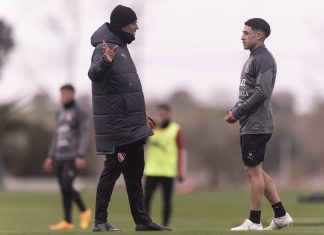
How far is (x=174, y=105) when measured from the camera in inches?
3669

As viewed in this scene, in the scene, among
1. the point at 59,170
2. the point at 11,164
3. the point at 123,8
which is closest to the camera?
the point at 123,8

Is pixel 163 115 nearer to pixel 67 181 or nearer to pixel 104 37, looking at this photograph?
pixel 67 181

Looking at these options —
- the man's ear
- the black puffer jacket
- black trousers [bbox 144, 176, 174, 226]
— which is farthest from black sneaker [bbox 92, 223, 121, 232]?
black trousers [bbox 144, 176, 174, 226]

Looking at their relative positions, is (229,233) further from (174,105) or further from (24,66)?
(174,105)

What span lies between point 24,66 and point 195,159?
21.3 metres

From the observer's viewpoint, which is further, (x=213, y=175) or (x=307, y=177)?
(x=307, y=177)

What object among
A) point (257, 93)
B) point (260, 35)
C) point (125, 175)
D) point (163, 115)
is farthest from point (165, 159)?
point (257, 93)

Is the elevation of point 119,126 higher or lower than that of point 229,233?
higher

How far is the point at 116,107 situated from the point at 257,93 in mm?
1430

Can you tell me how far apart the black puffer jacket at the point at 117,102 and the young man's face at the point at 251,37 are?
1.26 m

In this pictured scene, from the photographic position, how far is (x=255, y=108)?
32.9 feet

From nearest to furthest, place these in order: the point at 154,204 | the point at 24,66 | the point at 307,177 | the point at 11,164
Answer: the point at 154,204, the point at 24,66, the point at 11,164, the point at 307,177

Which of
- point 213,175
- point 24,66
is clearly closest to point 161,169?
point 24,66

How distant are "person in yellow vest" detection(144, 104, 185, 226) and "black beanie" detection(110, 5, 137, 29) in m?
7.23
